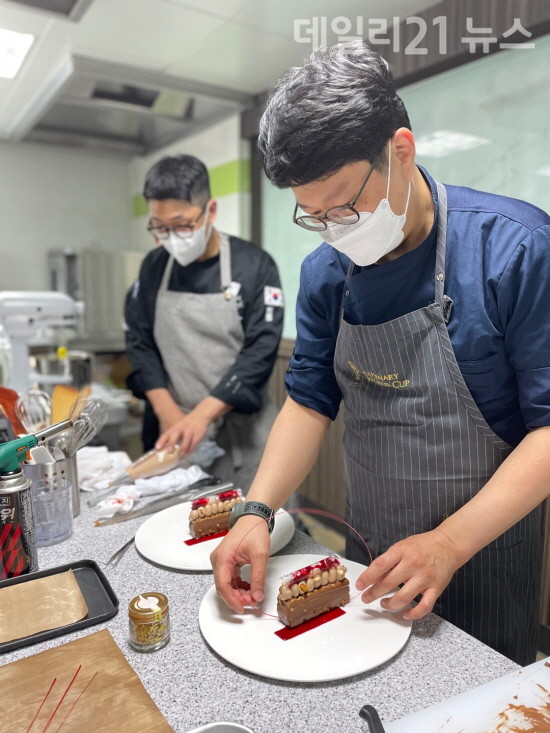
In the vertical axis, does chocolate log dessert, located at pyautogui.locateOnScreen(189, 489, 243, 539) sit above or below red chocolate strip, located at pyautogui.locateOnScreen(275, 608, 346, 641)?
above

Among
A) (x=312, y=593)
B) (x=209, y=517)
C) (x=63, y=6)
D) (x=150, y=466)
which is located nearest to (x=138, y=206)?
(x=63, y=6)

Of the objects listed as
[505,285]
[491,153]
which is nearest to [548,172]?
[491,153]

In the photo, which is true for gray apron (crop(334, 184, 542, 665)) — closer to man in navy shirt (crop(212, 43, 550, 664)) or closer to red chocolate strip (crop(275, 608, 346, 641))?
man in navy shirt (crop(212, 43, 550, 664))

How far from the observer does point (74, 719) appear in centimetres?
66

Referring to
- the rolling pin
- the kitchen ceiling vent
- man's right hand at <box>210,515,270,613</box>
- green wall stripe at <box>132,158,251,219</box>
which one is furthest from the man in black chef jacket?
green wall stripe at <box>132,158,251,219</box>

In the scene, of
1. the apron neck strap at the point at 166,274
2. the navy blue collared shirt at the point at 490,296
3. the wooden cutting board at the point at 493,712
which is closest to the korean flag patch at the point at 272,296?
the apron neck strap at the point at 166,274

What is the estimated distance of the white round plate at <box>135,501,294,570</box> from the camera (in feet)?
3.37

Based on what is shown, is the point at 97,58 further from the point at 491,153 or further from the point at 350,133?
the point at 350,133

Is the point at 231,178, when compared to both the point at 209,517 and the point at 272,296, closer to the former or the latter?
the point at 272,296

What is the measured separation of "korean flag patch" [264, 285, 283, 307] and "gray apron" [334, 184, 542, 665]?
91cm

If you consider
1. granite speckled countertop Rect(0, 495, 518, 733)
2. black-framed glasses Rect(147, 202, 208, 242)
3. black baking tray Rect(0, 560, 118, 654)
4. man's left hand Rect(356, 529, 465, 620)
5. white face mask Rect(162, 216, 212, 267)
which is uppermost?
black-framed glasses Rect(147, 202, 208, 242)

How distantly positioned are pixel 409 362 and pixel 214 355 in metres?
1.15

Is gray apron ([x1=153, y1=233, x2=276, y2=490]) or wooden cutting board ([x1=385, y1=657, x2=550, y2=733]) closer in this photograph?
wooden cutting board ([x1=385, y1=657, x2=550, y2=733])

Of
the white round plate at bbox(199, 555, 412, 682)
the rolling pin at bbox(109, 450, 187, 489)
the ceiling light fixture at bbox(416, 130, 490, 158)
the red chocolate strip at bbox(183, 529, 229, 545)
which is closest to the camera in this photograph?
the white round plate at bbox(199, 555, 412, 682)
